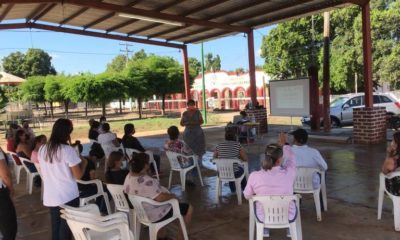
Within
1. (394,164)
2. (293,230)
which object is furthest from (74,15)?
(293,230)

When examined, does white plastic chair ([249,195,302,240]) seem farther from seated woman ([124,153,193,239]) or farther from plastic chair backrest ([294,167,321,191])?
plastic chair backrest ([294,167,321,191])

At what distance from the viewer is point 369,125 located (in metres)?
10.4

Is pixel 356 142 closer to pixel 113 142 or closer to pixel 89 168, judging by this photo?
pixel 113 142

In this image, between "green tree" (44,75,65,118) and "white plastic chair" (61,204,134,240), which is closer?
"white plastic chair" (61,204,134,240)

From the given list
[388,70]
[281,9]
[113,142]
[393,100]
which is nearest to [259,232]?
[113,142]

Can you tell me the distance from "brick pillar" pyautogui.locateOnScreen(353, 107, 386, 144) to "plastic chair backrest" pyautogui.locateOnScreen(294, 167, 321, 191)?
641 centimetres

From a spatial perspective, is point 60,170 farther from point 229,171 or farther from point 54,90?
point 54,90

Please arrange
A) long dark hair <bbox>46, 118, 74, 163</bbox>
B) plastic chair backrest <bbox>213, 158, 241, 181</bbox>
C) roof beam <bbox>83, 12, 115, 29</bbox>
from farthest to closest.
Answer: roof beam <bbox>83, 12, 115, 29</bbox> < plastic chair backrest <bbox>213, 158, 241, 181</bbox> < long dark hair <bbox>46, 118, 74, 163</bbox>

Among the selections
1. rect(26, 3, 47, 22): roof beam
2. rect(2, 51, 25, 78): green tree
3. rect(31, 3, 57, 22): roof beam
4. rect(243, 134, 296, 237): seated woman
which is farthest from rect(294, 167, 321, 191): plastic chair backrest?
rect(2, 51, 25, 78): green tree

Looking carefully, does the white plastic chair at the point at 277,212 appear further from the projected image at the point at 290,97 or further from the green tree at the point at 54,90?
the green tree at the point at 54,90

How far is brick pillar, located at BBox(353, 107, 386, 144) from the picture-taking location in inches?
408

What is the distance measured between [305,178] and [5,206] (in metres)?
3.19

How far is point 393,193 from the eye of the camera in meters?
4.31

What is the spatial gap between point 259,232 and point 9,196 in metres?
2.19
